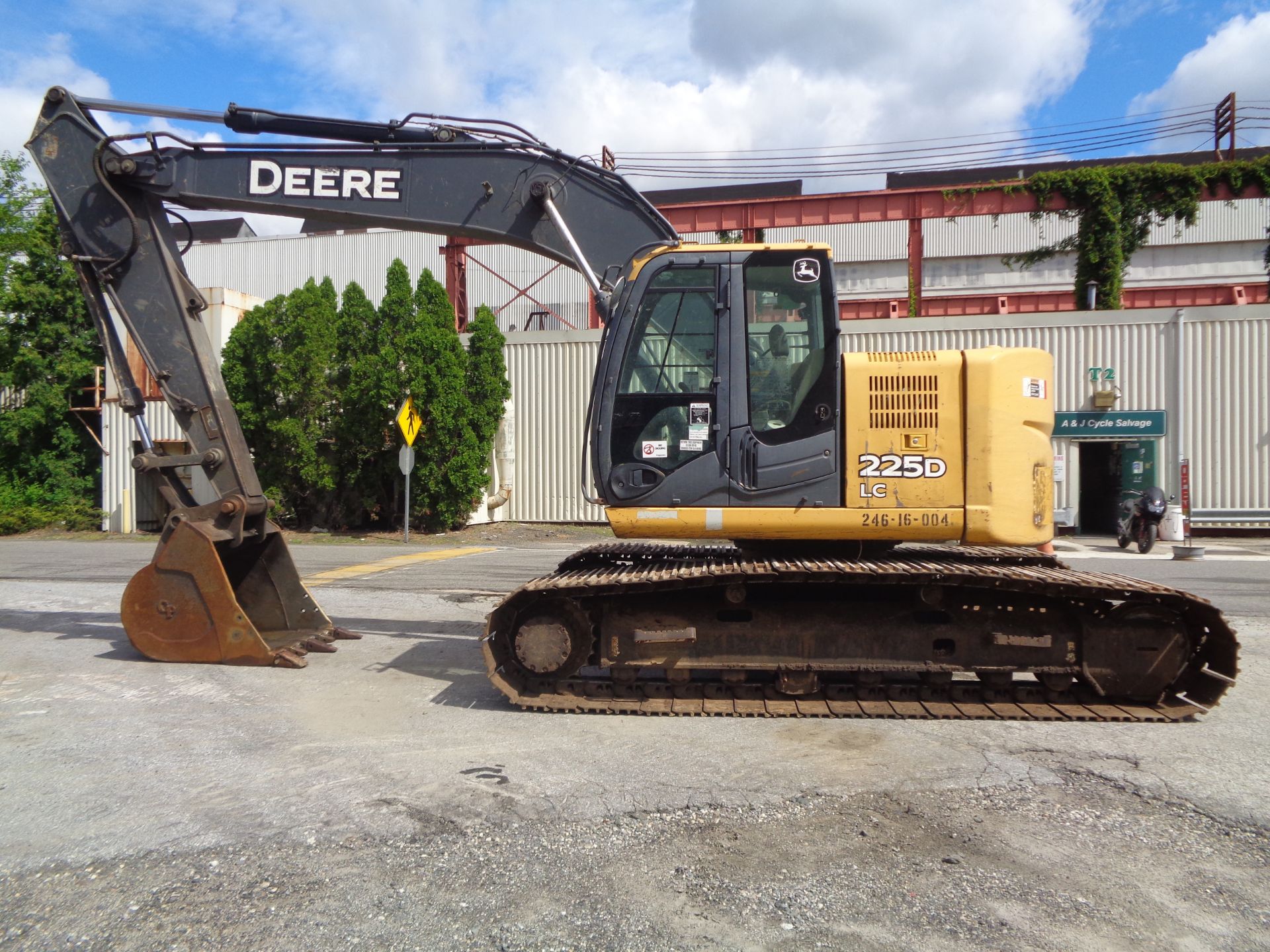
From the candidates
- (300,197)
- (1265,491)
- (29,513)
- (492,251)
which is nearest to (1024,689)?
(300,197)

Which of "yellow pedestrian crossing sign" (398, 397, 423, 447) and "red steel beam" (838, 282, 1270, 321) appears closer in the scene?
"yellow pedestrian crossing sign" (398, 397, 423, 447)

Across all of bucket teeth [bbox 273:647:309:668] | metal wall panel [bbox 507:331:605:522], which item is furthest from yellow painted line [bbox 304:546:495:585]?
bucket teeth [bbox 273:647:309:668]

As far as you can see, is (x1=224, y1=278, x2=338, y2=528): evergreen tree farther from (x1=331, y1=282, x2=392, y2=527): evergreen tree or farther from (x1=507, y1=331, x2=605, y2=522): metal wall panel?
(x1=507, y1=331, x2=605, y2=522): metal wall panel

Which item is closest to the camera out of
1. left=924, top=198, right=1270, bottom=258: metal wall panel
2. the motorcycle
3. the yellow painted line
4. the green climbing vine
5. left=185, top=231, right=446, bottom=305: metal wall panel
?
the yellow painted line

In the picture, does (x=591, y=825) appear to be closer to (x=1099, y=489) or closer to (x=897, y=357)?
(x=897, y=357)

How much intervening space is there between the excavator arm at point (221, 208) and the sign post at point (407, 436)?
11.3 meters

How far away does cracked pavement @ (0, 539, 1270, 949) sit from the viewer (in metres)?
3.27

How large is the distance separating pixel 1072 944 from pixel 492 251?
38.7m

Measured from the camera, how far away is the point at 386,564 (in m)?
14.4

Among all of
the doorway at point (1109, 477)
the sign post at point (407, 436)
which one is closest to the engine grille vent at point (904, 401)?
the sign post at point (407, 436)

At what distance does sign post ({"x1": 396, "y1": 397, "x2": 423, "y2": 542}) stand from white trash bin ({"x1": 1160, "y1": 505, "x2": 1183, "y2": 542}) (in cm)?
1481

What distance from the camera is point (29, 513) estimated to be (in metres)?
23.2

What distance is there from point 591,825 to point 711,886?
2.40ft

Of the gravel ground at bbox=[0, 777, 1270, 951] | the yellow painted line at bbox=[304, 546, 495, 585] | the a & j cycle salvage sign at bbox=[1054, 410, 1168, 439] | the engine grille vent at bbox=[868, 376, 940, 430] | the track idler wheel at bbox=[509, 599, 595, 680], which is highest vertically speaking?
the a & j cycle salvage sign at bbox=[1054, 410, 1168, 439]
